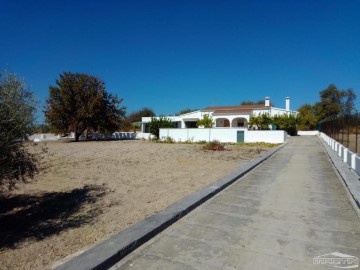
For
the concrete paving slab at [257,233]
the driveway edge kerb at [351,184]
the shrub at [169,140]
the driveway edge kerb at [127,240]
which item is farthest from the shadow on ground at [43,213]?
the shrub at [169,140]

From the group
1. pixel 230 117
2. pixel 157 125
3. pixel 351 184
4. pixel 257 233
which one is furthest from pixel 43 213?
pixel 230 117

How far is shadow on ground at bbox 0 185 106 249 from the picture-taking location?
5.14 meters

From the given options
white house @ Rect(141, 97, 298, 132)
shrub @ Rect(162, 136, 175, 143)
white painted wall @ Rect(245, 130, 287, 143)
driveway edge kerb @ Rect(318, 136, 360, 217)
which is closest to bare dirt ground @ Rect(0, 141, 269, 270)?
driveway edge kerb @ Rect(318, 136, 360, 217)

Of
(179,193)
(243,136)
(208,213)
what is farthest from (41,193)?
(243,136)

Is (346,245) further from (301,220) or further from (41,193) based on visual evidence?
(41,193)

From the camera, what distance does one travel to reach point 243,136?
3316 centimetres

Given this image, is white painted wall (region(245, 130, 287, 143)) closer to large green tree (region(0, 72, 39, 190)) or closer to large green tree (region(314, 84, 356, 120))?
large green tree (region(0, 72, 39, 190))

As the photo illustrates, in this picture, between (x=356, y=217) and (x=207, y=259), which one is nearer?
(x=207, y=259)

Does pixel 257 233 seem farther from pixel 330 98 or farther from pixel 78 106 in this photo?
pixel 330 98

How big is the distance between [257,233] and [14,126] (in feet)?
15.2

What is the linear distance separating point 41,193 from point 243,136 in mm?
27175

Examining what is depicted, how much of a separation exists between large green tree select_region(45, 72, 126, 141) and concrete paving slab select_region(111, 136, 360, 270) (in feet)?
110

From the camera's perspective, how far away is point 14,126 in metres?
5.70

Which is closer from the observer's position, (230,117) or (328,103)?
(230,117)
